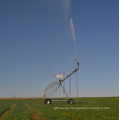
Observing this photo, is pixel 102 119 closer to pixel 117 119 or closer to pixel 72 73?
pixel 117 119

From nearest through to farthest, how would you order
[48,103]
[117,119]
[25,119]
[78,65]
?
[117,119] → [25,119] → [78,65] → [48,103]

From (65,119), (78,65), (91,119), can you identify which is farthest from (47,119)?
(78,65)

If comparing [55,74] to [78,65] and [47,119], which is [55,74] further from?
[47,119]

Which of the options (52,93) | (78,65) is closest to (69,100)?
(52,93)

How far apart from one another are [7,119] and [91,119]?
8.60 meters

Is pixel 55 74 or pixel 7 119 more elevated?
pixel 55 74

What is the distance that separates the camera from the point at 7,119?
20734 mm

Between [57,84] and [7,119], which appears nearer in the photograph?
[7,119]

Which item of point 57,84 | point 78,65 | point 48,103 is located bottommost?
point 48,103

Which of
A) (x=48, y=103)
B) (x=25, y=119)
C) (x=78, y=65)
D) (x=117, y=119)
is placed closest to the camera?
(x=117, y=119)

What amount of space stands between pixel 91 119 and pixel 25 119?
654 centimetres

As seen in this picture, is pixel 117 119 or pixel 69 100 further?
pixel 69 100

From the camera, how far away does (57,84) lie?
42.8 meters

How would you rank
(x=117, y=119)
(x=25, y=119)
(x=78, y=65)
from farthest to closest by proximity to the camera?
(x=78, y=65)
(x=25, y=119)
(x=117, y=119)
